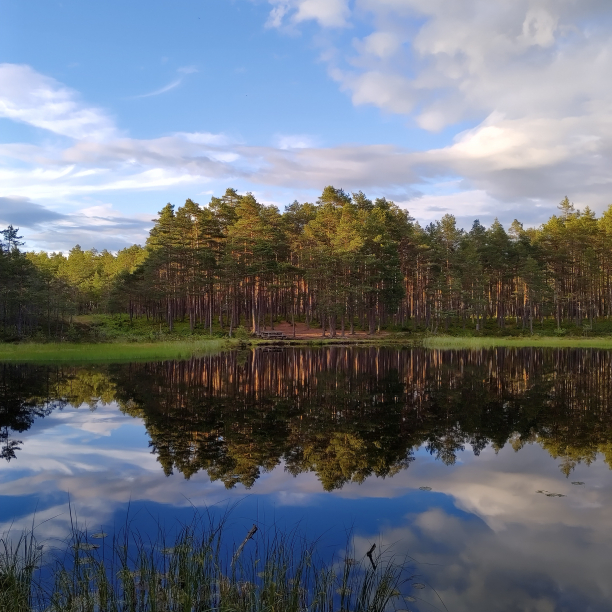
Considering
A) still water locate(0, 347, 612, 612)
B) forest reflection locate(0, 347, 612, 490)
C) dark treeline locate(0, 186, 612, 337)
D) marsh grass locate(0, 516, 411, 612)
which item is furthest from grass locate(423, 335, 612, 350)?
marsh grass locate(0, 516, 411, 612)

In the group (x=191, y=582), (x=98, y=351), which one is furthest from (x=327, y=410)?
(x=98, y=351)

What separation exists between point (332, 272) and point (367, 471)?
178ft

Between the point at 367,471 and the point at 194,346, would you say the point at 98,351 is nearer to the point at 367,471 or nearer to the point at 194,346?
the point at 194,346

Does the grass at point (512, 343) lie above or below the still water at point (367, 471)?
below

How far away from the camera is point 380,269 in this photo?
6956 cm

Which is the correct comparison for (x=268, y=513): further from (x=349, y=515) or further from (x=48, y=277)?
(x=48, y=277)

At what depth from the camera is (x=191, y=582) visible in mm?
5492

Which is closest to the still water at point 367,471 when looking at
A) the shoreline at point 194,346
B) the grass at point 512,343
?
the shoreline at point 194,346

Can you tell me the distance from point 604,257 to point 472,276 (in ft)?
79.5

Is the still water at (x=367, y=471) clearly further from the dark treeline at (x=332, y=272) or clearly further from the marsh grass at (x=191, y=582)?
the dark treeline at (x=332, y=272)

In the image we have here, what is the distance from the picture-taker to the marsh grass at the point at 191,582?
5273 millimetres

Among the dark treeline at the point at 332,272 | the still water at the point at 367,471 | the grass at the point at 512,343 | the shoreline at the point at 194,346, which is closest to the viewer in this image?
the still water at the point at 367,471

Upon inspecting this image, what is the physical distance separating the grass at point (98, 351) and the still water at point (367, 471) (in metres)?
13.3

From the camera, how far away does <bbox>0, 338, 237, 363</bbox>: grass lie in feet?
123
